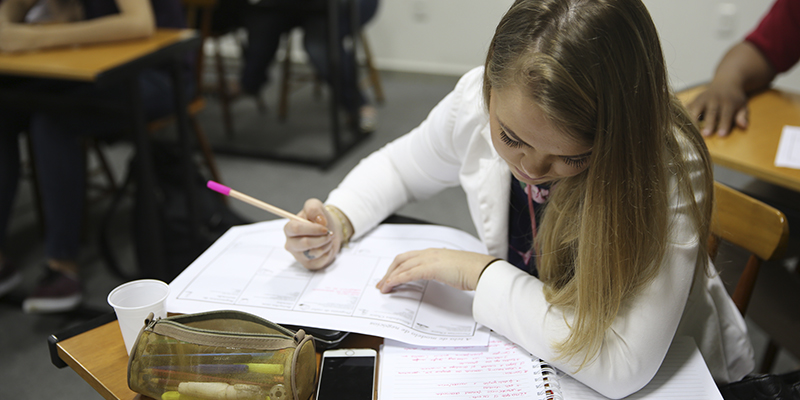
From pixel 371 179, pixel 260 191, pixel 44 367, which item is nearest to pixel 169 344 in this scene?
pixel 371 179

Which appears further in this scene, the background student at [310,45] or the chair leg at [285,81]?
the chair leg at [285,81]

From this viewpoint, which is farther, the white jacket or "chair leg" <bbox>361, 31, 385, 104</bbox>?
"chair leg" <bbox>361, 31, 385, 104</bbox>

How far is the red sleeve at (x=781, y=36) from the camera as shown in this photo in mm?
1565

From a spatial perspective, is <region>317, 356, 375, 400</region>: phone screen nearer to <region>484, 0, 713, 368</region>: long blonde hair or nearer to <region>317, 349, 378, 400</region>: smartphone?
<region>317, 349, 378, 400</region>: smartphone

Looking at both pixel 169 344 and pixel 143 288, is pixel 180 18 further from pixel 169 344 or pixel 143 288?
pixel 169 344

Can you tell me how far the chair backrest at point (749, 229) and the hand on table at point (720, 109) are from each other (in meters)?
0.47

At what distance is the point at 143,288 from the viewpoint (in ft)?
2.44

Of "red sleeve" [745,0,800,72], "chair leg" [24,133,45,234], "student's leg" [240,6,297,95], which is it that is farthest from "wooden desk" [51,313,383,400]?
"student's leg" [240,6,297,95]

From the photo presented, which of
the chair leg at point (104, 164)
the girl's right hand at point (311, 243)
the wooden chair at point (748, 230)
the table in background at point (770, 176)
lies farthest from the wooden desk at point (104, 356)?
the chair leg at point (104, 164)

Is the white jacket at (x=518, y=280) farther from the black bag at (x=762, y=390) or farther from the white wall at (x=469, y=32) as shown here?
the white wall at (x=469, y=32)

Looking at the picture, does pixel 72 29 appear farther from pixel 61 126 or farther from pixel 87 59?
pixel 61 126

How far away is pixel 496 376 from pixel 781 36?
1.42 metres

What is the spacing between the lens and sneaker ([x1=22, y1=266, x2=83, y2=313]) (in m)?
1.86

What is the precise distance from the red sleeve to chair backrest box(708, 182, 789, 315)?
0.81 metres
